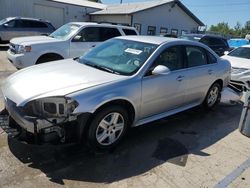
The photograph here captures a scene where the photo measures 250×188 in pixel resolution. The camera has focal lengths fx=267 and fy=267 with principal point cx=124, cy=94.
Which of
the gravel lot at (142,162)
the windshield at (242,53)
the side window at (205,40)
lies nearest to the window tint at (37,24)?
the side window at (205,40)

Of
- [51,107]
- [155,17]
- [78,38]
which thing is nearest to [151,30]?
[155,17]

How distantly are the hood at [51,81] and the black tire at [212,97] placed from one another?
2.64 metres

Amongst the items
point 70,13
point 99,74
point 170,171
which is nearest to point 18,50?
point 99,74

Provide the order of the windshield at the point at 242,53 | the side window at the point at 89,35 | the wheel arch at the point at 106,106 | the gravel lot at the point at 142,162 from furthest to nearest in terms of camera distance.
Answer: the windshield at the point at 242,53 < the side window at the point at 89,35 < the wheel arch at the point at 106,106 < the gravel lot at the point at 142,162

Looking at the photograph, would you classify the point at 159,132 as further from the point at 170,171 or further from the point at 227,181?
the point at 227,181

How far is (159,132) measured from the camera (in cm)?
466

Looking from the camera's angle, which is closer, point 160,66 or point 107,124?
point 107,124

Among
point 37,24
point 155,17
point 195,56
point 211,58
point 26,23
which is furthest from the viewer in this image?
point 155,17

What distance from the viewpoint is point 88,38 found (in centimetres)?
866

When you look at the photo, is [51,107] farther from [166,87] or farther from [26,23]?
[26,23]

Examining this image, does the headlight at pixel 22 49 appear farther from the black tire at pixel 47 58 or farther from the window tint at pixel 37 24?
the window tint at pixel 37 24

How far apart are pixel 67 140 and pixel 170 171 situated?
4.61ft

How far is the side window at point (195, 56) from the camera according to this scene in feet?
16.4

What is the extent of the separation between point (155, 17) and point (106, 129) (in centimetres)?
2342
